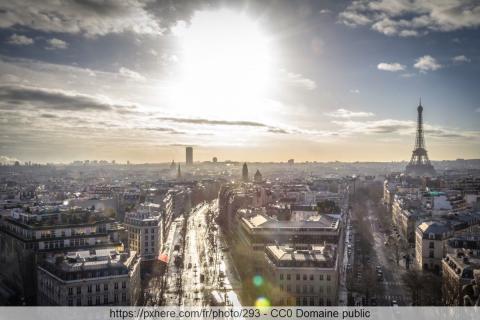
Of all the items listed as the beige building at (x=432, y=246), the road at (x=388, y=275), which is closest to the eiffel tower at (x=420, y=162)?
the road at (x=388, y=275)

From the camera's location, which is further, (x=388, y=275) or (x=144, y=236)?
(x=144, y=236)

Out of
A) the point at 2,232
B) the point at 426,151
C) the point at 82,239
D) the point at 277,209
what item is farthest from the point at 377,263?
the point at 426,151

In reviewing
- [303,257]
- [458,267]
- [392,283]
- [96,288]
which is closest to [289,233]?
[392,283]

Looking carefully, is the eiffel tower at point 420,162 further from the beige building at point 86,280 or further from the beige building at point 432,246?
the beige building at point 86,280

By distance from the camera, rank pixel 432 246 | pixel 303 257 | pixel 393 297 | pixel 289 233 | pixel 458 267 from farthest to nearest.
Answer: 1. pixel 432 246
2. pixel 289 233
3. pixel 393 297
4. pixel 303 257
5. pixel 458 267

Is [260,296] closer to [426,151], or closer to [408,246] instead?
[408,246]

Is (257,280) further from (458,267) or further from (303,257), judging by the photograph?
(458,267)

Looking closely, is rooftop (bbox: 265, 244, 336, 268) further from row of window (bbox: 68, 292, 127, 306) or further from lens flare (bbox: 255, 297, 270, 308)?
row of window (bbox: 68, 292, 127, 306)

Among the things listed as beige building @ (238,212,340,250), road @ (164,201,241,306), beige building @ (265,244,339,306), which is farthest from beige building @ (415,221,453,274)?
road @ (164,201,241,306)
